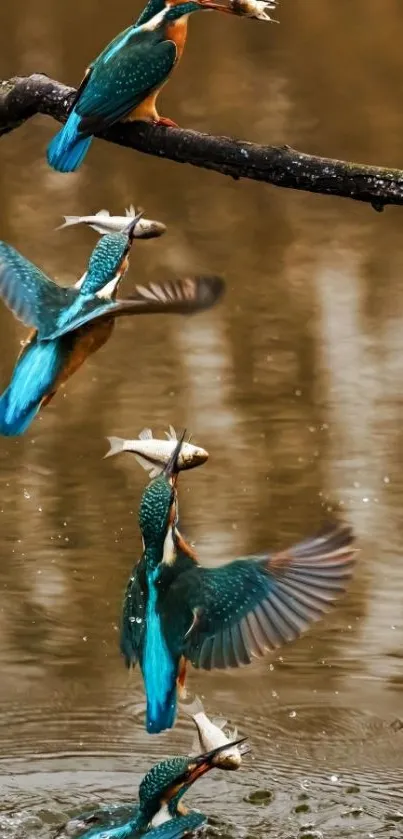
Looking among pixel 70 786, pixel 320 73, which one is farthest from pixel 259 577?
→ pixel 320 73

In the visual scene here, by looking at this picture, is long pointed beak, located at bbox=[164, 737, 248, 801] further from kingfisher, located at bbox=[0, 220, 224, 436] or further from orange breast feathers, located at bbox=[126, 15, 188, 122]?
orange breast feathers, located at bbox=[126, 15, 188, 122]

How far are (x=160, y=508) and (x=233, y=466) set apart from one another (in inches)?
81.6

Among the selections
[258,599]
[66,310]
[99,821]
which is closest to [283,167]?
[66,310]

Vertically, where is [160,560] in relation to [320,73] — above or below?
above

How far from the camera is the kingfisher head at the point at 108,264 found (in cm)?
260

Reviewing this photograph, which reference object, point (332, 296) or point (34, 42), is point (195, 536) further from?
point (34, 42)

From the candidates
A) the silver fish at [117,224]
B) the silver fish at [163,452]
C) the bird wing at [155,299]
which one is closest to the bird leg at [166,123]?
the silver fish at [117,224]

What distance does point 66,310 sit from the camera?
8.79ft

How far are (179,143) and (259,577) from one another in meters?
0.66

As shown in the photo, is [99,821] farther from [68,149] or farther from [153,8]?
[153,8]

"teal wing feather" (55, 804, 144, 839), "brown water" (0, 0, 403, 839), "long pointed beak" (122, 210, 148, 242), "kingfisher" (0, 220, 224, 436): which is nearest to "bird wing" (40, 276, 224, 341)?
"kingfisher" (0, 220, 224, 436)

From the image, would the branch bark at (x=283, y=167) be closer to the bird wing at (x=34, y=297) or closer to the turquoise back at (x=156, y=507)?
the bird wing at (x=34, y=297)

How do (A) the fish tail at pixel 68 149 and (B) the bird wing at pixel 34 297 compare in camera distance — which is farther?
(A) the fish tail at pixel 68 149

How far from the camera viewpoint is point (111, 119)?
293 cm
